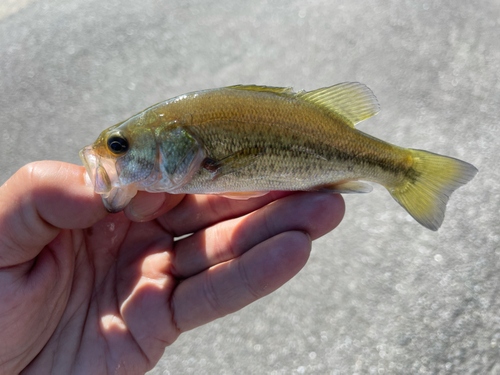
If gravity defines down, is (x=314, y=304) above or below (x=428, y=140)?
below

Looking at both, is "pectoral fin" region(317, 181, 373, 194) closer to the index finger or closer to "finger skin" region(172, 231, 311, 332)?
"finger skin" region(172, 231, 311, 332)

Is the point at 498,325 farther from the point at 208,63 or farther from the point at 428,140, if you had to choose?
the point at 208,63

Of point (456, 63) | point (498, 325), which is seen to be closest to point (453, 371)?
point (498, 325)

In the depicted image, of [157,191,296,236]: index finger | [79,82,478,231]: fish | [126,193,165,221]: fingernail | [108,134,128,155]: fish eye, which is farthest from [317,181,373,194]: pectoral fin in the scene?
[108,134,128,155]: fish eye

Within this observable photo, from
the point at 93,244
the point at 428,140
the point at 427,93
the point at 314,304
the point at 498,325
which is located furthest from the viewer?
the point at 427,93

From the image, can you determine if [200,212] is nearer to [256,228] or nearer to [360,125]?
[256,228]

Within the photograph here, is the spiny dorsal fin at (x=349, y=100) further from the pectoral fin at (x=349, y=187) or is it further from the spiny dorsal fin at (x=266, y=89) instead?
the pectoral fin at (x=349, y=187)
